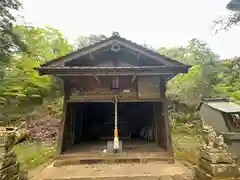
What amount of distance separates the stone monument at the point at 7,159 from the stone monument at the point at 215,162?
425cm

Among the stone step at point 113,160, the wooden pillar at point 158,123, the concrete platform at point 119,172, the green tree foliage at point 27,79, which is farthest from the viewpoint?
the green tree foliage at point 27,79

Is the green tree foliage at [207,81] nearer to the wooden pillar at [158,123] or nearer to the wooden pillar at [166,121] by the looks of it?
the wooden pillar at [158,123]

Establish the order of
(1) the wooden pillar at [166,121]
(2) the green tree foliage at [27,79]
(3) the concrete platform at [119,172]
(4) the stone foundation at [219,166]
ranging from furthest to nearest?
(2) the green tree foliage at [27,79] → (1) the wooden pillar at [166,121] → (3) the concrete platform at [119,172] → (4) the stone foundation at [219,166]

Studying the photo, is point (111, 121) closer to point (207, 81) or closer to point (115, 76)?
point (115, 76)

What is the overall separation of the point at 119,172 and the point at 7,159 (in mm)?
2918

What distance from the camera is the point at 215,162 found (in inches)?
160

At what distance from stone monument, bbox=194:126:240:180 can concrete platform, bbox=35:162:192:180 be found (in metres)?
0.85

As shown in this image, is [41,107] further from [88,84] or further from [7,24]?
[88,84]

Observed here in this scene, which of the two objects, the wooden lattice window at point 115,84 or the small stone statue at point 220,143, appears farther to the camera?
the wooden lattice window at point 115,84

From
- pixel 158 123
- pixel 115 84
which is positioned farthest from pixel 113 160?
pixel 115 84

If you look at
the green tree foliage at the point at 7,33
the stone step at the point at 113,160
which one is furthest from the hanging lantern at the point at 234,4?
the green tree foliage at the point at 7,33

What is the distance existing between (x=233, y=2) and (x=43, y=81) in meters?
13.5

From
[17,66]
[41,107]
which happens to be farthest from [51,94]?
[17,66]

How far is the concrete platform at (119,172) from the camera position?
16.9 ft
